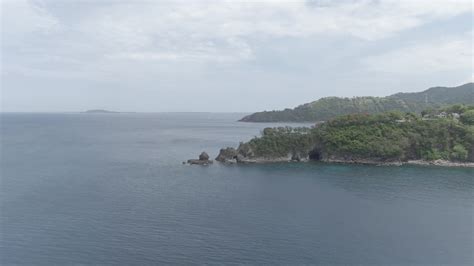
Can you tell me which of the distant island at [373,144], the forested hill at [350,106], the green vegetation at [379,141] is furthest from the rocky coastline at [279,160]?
the forested hill at [350,106]

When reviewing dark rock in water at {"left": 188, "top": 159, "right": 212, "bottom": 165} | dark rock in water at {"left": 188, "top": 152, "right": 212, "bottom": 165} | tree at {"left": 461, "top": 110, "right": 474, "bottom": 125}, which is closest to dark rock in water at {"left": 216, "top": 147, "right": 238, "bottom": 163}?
dark rock in water at {"left": 188, "top": 152, "right": 212, "bottom": 165}

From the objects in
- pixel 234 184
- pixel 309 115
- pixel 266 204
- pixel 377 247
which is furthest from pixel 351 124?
pixel 309 115

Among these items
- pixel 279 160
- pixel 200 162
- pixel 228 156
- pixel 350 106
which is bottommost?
pixel 200 162

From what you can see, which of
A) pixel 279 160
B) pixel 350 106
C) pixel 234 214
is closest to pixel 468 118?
pixel 279 160

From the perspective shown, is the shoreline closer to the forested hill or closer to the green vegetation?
the green vegetation

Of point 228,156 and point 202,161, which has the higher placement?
point 228,156

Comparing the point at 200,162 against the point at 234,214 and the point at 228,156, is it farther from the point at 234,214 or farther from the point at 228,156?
the point at 234,214

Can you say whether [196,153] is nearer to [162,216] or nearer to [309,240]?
[162,216]
